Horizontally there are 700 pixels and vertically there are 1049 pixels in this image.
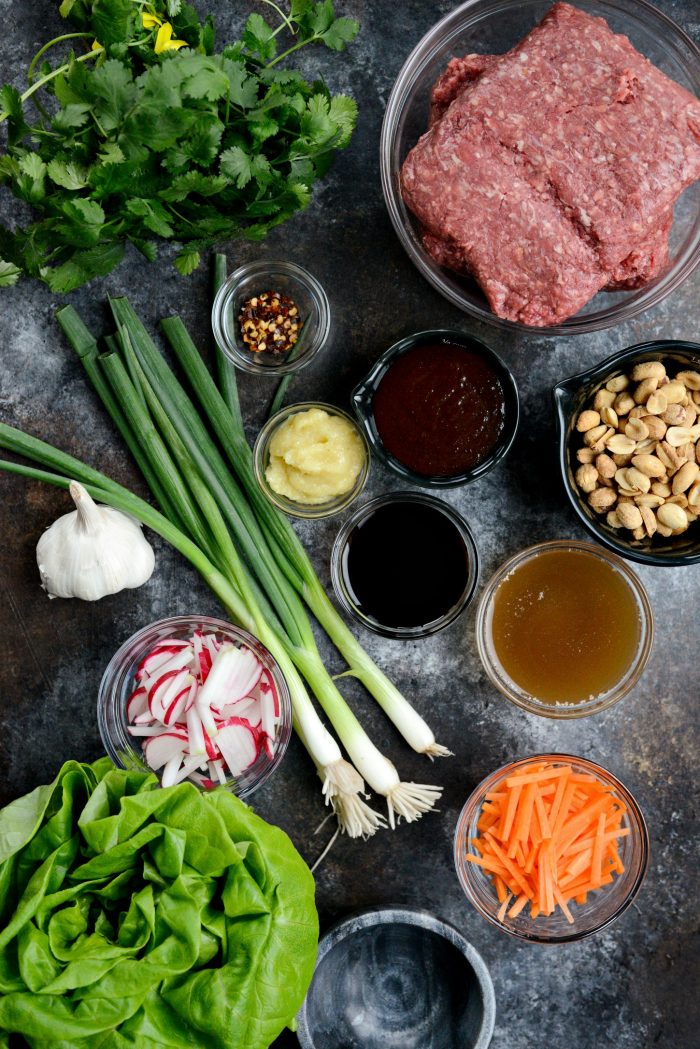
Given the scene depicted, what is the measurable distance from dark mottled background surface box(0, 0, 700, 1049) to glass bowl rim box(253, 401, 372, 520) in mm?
89

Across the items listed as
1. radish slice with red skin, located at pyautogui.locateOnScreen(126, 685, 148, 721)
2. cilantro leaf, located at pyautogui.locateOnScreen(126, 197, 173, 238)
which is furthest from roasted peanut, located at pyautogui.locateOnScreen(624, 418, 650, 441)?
radish slice with red skin, located at pyautogui.locateOnScreen(126, 685, 148, 721)

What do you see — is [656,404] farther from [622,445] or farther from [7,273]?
[7,273]

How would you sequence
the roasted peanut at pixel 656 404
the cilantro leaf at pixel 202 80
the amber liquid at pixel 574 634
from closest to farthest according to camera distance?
the cilantro leaf at pixel 202 80 < the roasted peanut at pixel 656 404 < the amber liquid at pixel 574 634

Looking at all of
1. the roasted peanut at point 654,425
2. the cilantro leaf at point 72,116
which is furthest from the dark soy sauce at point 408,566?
the cilantro leaf at point 72,116

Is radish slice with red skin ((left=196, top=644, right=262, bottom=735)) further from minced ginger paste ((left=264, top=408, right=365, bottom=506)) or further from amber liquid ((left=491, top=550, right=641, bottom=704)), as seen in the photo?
amber liquid ((left=491, top=550, right=641, bottom=704))

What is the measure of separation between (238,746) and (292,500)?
0.61 metres

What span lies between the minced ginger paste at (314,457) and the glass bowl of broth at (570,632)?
18.7 inches

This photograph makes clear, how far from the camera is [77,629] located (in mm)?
2305

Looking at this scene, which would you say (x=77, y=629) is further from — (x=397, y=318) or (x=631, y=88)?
(x=631, y=88)

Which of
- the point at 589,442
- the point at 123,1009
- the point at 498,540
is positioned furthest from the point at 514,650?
the point at 123,1009

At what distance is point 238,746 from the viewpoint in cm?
217

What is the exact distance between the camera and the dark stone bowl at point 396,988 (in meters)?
2.13

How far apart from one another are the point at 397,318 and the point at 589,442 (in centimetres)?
60

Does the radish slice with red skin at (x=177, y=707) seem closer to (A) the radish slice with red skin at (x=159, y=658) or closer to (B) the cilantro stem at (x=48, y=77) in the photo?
(A) the radish slice with red skin at (x=159, y=658)
